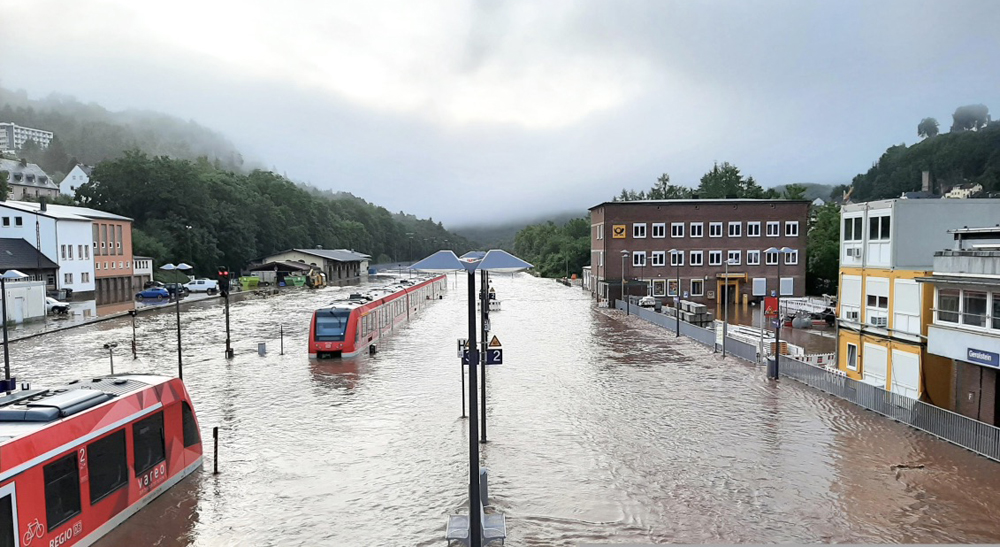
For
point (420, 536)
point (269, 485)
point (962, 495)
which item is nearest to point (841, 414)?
point (962, 495)

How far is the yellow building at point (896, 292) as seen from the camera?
21.9 m

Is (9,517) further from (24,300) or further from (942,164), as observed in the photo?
(942,164)

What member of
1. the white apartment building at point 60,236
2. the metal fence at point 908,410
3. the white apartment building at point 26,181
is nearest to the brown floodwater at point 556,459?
the metal fence at point 908,410

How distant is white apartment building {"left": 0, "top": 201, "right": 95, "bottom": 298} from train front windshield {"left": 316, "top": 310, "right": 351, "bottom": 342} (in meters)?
33.0

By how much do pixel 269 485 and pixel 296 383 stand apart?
10.6 meters

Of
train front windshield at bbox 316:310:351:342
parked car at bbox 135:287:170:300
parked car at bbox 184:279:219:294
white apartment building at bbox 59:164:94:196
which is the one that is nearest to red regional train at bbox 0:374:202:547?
train front windshield at bbox 316:310:351:342

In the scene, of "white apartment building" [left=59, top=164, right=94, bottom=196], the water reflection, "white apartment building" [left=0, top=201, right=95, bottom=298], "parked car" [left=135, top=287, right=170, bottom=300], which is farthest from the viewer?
"white apartment building" [left=59, top=164, right=94, bottom=196]

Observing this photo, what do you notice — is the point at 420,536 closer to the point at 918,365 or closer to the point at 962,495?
the point at 962,495

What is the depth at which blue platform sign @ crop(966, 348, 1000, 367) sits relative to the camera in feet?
60.1

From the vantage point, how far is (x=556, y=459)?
15812 mm

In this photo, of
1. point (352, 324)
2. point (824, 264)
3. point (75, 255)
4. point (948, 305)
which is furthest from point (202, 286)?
point (948, 305)

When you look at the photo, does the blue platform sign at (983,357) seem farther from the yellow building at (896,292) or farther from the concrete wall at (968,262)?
the yellow building at (896,292)

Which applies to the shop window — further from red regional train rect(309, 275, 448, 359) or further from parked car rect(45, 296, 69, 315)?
parked car rect(45, 296, 69, 315)

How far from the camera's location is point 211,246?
275 feet
